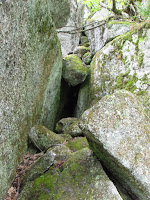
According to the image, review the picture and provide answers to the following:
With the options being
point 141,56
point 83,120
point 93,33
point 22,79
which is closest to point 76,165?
point 83,120

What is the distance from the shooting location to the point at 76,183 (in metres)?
3.28

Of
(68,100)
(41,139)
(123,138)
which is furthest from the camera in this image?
(68,100)

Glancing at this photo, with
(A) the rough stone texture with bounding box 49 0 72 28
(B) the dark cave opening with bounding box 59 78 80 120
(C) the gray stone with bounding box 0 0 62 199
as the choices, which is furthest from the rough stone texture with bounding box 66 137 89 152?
(A) the rough stone texture with bounding box 49 0 72 28

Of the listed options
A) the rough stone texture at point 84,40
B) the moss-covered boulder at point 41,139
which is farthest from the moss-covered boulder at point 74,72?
the rough stone texture at point 84,40

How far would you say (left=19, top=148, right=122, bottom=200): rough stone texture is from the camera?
304cm

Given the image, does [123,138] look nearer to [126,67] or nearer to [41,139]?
[41,139]

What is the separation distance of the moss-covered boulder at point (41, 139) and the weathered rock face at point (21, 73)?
0.95 ft

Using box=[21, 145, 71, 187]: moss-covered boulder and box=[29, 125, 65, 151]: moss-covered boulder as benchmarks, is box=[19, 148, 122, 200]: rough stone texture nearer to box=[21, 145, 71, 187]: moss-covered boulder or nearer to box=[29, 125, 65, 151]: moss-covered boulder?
box=[21, 145, 71, 187]: moss-covered boulder

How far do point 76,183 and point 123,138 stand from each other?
135 centimetres

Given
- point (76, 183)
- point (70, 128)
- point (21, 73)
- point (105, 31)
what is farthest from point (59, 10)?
point (76, 183)

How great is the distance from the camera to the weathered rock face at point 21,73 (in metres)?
3.34

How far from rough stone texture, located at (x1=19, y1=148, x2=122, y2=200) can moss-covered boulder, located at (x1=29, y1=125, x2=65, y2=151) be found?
61.5 inches

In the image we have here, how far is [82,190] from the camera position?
3.13 metres

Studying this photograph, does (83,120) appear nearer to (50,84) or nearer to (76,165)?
(76,165)
